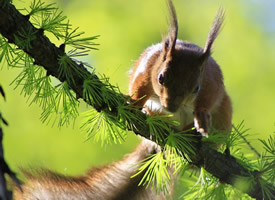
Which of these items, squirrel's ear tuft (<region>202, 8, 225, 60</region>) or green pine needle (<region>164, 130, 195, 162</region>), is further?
squirrel's ear tuft (<region>202, 8, 225, 60</region>)

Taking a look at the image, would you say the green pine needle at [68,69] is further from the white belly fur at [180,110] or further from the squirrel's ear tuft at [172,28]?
the white belly fur at [180,110]

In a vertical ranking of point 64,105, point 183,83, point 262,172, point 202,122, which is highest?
point 183,83

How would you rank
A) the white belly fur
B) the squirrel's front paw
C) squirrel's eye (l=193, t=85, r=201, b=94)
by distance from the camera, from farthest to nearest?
the white belly fur, squirrel's eye (l=193, t=85, r=201, b=94), the squirrel's front paw

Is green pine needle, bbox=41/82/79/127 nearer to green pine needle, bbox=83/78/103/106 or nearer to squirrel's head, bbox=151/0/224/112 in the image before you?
green pine needle, bbox=83/78/103/106

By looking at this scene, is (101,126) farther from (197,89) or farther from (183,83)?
(197,89)

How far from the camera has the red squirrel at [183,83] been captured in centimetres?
265

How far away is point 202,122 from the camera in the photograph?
105 inches

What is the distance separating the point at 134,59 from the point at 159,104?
1.87 metres

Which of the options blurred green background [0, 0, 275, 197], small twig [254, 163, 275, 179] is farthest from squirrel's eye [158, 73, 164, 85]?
blurred green background [0, 0, 275, 197]

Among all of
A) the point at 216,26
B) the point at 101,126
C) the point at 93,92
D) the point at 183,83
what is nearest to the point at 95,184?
the point at 101,126

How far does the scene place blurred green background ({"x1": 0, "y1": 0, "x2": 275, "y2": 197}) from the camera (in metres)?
4.61

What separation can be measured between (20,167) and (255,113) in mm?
3050

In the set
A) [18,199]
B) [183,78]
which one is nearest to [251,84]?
[183,78]

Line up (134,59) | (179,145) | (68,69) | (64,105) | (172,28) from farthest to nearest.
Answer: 1. (134,59)
2. (172,28)
3. (179,145)
4. (64,105)
5. (68,69)
